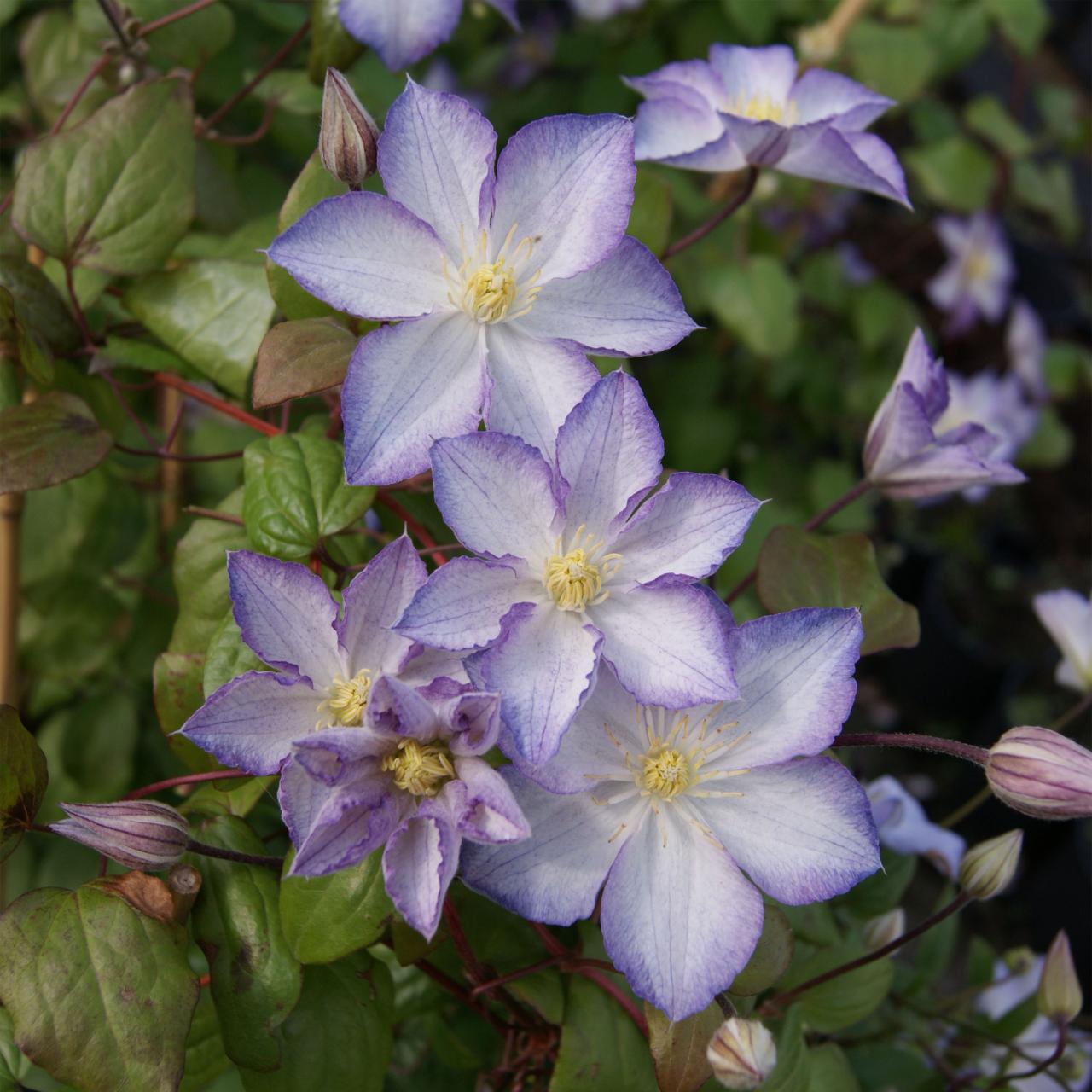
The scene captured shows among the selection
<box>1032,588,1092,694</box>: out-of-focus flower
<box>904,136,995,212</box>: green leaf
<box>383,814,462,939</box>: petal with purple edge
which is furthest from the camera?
<box>904,136,995,212</box>: green leaf

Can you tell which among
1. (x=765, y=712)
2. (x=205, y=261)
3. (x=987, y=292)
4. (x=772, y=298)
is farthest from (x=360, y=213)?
(x=987, y=292)


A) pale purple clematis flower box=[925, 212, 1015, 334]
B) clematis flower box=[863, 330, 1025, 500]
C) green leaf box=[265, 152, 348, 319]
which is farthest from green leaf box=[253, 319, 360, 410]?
pale purple clematis flower box=[925, 212, 1015, 334]

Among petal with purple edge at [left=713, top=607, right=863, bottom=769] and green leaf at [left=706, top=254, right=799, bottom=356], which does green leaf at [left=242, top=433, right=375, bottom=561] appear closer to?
petal with purple edge at [left=713, top=607, right=863, bottom=769]

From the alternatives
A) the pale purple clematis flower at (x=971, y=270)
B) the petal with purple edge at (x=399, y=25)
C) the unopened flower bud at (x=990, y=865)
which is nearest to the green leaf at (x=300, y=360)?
the petal with purple edge at (x=399, y=25)

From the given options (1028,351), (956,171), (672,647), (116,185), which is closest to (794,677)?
(672,647)

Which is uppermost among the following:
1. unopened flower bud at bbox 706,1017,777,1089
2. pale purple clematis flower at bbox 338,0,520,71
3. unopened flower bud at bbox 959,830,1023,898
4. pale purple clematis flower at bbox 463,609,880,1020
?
pale purple clematis flower at bbox 338,0,520,71

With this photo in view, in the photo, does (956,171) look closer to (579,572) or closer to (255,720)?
(579,572)

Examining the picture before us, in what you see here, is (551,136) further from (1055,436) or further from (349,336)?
(1055,436)
